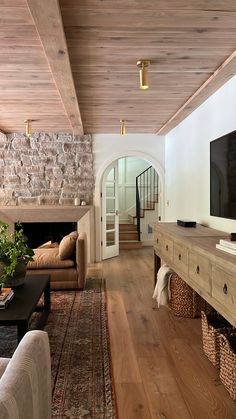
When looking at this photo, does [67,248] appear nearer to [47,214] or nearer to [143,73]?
[47,214]

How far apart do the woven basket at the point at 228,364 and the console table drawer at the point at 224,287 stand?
41 centimetres

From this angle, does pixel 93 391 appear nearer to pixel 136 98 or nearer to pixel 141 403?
pixel 141 403

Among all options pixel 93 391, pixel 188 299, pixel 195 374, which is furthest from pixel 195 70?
pixel 93 391

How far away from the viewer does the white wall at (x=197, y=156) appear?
11.7 ft

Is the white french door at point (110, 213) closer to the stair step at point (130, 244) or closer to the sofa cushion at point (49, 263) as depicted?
the stair step at point (130, 244)

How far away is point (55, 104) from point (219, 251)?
10.1 feet

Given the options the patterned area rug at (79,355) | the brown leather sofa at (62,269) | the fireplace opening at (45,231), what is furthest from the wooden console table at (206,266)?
the fireplace opening at (45,231)

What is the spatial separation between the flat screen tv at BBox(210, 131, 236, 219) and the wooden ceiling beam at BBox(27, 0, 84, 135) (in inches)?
56.2

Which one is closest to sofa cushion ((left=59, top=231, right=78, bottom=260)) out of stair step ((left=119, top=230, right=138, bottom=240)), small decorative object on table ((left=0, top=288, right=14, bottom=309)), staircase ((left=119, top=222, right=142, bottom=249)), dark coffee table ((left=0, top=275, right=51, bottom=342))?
dark coffee table ((left=0, top=275, right=51, bottom=342))

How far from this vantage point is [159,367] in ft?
8.76

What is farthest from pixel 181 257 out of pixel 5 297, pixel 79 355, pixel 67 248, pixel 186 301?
pixel 67 248

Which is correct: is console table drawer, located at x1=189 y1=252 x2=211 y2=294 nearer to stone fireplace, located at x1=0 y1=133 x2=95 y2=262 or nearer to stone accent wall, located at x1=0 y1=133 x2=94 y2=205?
stone fireplace, located at x1=0 y1=133 x2=95 y2=262

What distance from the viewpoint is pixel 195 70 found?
325 centimetres

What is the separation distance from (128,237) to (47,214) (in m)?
2.89
